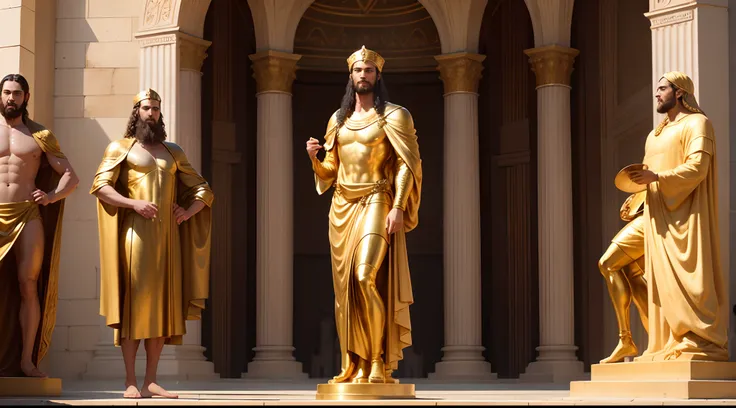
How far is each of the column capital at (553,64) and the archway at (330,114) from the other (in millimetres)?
3624

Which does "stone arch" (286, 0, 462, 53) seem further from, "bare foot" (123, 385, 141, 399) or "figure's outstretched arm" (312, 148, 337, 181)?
"bare foot" (123, 385, 141, 399)

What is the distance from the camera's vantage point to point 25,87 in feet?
38.6

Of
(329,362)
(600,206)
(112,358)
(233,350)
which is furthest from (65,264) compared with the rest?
(600,206)

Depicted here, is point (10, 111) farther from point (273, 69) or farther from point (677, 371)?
point (273, 69)

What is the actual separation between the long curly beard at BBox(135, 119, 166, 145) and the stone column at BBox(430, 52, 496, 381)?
7.91 m

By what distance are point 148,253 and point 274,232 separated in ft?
24.2

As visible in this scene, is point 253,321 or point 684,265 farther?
point 253,321

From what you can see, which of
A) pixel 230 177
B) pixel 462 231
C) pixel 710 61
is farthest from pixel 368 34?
pixel 710 61

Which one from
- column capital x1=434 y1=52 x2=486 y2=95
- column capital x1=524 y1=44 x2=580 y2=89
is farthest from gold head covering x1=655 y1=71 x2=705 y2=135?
column capital x1=434 y1=52 x2=486 y2=95

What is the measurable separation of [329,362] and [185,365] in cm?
583

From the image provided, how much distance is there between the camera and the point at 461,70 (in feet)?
62.3

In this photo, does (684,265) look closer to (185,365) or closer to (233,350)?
(185,365)

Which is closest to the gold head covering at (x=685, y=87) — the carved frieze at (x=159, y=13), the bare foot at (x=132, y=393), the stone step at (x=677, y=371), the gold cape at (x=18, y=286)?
the stone step at (x=677, y=371)

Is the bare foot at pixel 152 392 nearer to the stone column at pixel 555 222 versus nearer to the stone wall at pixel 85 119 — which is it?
the stone wall at pixel 85 119
